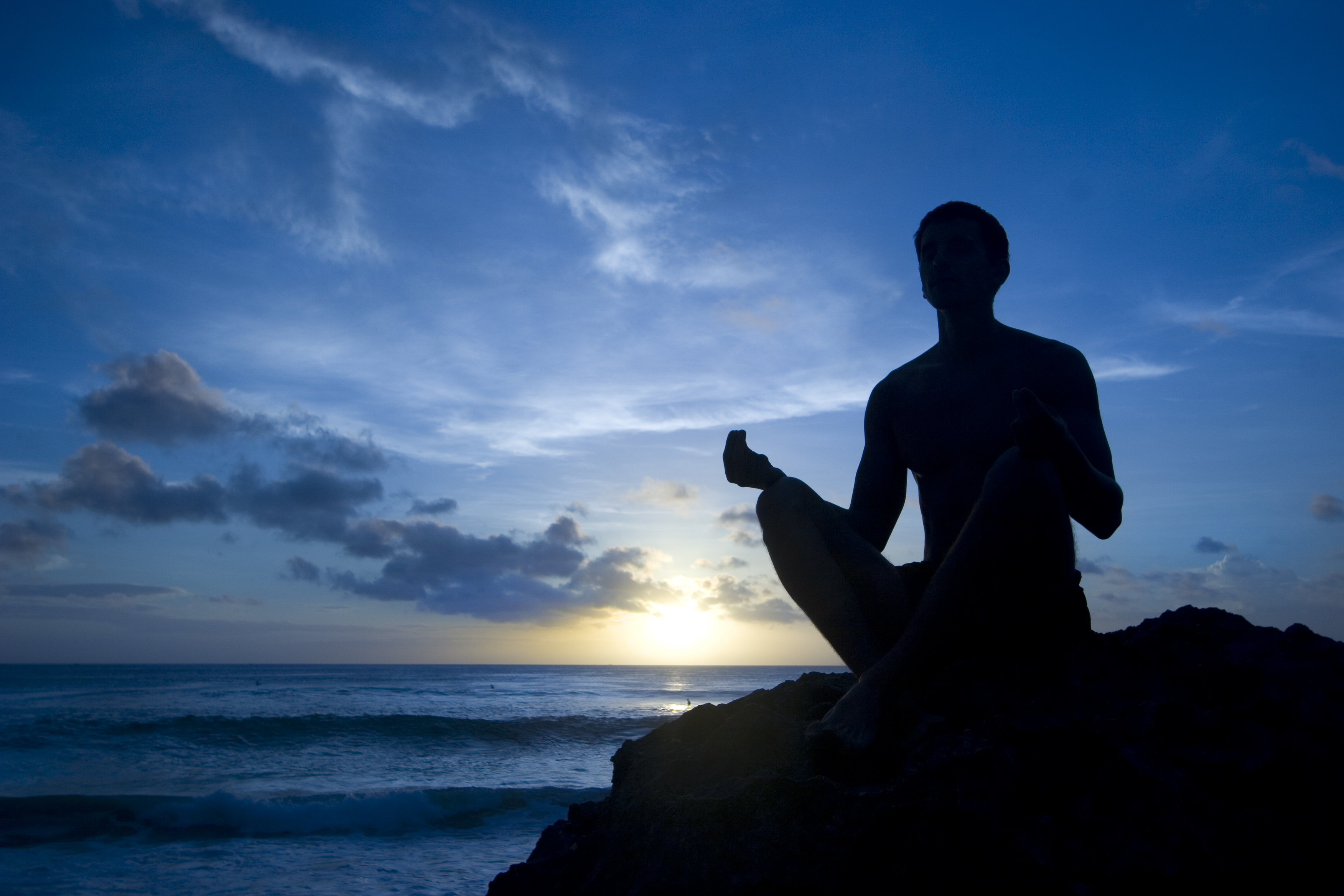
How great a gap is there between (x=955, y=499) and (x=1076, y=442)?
1.49ft

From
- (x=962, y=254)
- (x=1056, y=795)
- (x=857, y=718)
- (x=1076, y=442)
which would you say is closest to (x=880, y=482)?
(x=1076, y=442)

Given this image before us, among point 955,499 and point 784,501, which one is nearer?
point 784,501

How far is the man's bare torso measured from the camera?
248 centimetres

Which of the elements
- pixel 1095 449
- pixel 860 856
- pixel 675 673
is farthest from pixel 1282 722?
pixel 675 673

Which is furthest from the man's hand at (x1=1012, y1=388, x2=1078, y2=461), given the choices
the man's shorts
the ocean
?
the ocean

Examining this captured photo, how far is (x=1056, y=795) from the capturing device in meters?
1.89

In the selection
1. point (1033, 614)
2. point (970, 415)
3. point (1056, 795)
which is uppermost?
point (970, 415)

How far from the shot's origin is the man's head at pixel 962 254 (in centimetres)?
263

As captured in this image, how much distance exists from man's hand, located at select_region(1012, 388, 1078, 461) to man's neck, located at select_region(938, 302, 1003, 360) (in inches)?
30.1

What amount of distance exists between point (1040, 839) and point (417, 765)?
521 inches

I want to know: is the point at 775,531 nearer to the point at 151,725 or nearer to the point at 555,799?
the point at 555,799

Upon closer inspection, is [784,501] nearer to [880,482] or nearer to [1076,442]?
[880,482]

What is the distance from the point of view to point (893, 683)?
212 cm

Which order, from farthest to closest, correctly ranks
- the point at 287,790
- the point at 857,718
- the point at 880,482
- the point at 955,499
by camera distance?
the point at 287,790
the point at 880,482
the point at 955,499
the point at 857,718
